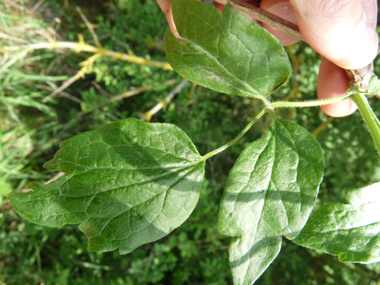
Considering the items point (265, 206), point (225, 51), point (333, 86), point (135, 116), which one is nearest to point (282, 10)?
point (333, 86)

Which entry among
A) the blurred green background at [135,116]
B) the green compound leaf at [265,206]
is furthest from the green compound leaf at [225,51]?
the blurred green background at [135,116]

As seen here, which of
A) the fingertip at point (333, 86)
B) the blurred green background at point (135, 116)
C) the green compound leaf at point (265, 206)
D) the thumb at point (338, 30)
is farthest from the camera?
the blurred green background at point (135, 116)

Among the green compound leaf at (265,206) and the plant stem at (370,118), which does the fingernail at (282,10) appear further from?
the green compound leaf at (265,206)

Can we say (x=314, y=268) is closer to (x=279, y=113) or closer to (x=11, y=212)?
(x=279, y=113)

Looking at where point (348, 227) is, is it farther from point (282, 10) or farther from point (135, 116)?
point (135, 116)

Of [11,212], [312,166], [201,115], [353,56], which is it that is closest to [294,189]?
[312,166]
